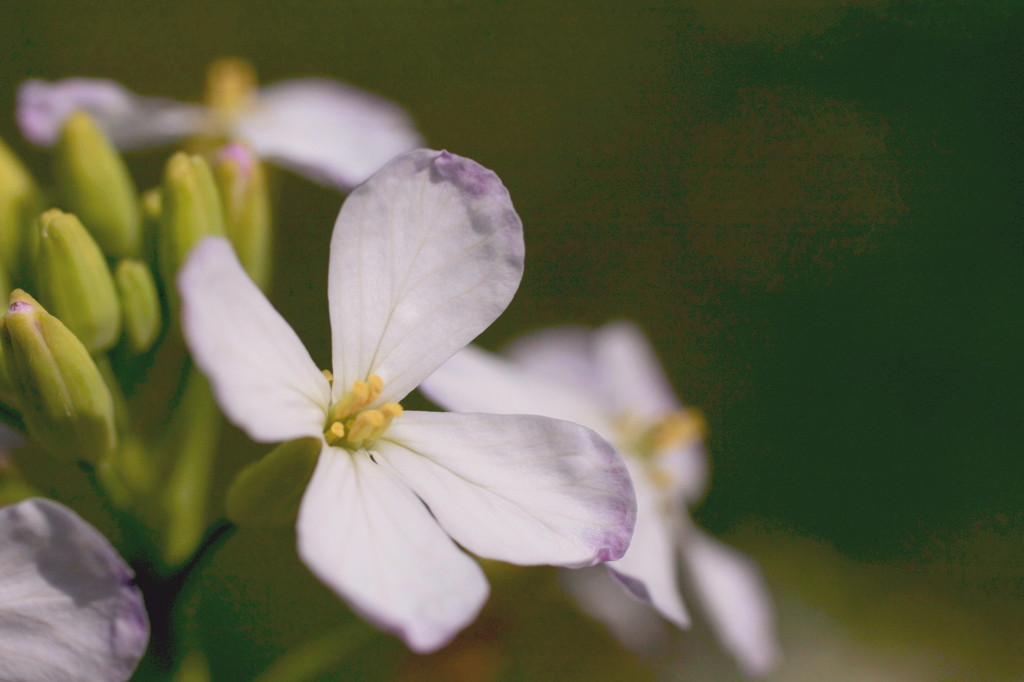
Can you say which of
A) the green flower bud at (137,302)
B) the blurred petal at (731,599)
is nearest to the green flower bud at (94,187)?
the green flower bud at (137,302)

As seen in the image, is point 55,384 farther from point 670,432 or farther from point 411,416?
point 670,432

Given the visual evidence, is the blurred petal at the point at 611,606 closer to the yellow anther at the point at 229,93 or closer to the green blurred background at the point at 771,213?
the green blurred background at the point at 771,213

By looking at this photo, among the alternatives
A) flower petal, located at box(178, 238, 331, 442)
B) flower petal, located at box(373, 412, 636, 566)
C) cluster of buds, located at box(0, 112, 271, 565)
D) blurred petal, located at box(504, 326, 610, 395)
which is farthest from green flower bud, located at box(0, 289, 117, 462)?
blurred petal, located at box(504, 326, 610, 395)

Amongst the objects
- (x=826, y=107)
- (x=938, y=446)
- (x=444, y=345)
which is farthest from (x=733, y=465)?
(x=444, y=345)

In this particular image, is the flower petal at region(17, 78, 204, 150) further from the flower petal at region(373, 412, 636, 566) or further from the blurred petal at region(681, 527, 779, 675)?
the blurred petal at region(681, 527, 779, 675)

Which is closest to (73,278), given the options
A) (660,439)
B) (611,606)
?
(660,439)

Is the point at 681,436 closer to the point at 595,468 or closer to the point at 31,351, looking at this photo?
the point at 595,468
